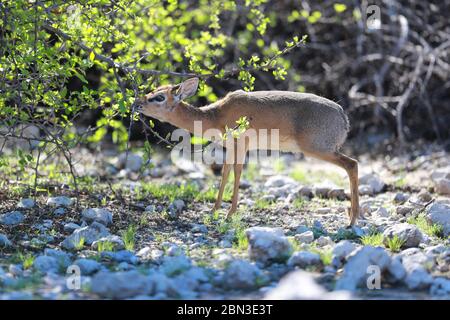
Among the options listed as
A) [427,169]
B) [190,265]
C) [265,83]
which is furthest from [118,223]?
[265,83]

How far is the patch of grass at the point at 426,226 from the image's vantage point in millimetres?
7051

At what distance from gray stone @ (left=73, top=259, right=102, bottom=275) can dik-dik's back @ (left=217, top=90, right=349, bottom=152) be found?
2810mm

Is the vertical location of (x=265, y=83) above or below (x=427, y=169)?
above

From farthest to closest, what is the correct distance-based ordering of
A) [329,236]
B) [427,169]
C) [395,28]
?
[395,28] → [427,169] → [329,236]

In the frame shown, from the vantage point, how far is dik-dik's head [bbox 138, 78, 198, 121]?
823 cm

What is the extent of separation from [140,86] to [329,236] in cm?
234

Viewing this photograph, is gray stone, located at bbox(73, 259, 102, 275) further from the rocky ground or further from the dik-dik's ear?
the dik-dik's ear

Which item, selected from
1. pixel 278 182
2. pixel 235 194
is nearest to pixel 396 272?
pixel 235 194

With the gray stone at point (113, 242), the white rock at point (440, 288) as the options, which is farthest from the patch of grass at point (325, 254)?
the gray stone at point (113, 242)

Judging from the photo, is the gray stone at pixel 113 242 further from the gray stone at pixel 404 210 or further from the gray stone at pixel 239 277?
the gray stone at pixel 404 210

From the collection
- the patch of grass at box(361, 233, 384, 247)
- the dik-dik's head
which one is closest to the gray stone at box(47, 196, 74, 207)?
the dik-dik's head
